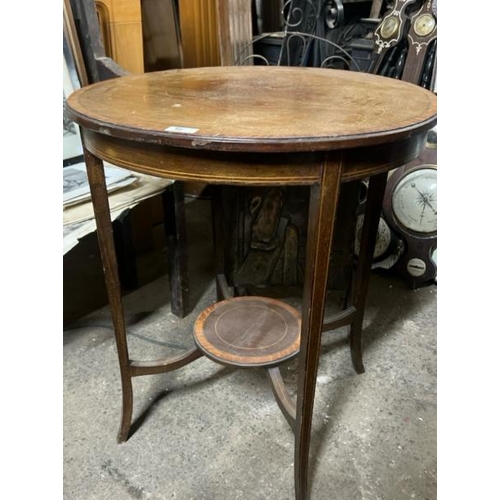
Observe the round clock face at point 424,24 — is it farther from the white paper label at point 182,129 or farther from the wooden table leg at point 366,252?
the white paper label at point 182,129

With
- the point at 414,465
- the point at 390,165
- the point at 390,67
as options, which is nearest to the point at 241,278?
the point at 414,465

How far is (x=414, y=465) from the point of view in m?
1.21

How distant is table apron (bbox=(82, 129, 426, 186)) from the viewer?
76 centimetres

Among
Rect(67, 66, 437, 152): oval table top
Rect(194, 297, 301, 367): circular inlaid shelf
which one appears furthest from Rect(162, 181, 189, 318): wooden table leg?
Rect(67, 66, 437, 152): oval table top

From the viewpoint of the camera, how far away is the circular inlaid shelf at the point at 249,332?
1.20m

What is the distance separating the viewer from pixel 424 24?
191 centimetres

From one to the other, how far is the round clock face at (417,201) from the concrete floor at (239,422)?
0.35 meters

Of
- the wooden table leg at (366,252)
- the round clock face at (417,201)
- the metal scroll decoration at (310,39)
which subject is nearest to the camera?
the wooden table leg at (366,252)

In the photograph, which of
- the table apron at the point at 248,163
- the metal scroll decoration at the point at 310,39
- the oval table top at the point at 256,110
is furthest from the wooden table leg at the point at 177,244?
the metal scroll decoration at the point at 310,39

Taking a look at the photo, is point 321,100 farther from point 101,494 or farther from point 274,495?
point 101,494

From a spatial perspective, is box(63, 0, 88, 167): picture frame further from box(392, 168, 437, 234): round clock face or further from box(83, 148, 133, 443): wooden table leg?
box(392, 168, 437, 234): round clock face

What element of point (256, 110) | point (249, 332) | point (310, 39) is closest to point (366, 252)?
point (249, 332)

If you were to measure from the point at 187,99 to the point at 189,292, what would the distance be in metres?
1.02

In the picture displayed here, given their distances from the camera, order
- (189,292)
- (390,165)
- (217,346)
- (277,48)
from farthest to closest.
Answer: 1. (277,48)
2. (189,292)
3. (217,346)
4. (390,165)
